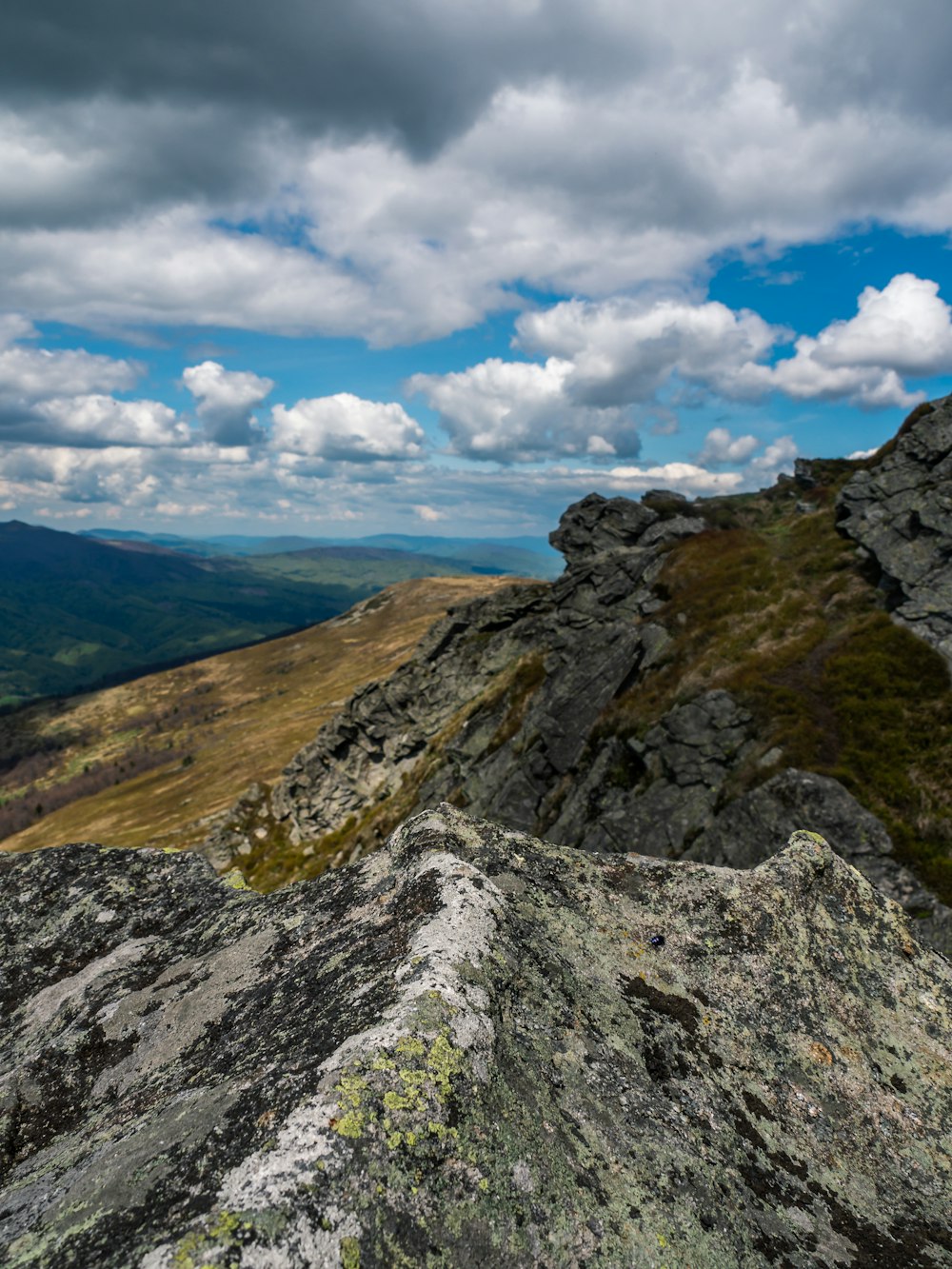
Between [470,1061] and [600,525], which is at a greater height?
[600,525]

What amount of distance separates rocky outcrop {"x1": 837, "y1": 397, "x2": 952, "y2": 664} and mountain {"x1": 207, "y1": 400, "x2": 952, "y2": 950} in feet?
0.43

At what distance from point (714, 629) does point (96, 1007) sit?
1696 inches

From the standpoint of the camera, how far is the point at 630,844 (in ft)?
105

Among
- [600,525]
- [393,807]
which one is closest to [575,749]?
[393,807]

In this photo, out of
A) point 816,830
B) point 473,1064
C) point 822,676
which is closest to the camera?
point 473,1064

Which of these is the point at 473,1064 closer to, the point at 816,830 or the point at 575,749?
the point at 816,830

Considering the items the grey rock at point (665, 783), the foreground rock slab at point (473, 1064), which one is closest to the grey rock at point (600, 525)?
the grey rock at point (665, 783)

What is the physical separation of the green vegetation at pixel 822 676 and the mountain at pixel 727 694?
11cm

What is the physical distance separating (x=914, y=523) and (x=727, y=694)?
19007 mm

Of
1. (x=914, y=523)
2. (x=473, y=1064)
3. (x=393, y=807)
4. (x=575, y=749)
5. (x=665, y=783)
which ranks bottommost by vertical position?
(x=393, y=807)

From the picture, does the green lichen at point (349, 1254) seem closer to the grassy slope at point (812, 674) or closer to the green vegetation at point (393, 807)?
the grassy slope at point (812, 674)

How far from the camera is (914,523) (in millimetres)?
40906

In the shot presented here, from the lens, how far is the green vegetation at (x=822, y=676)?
26.6 m

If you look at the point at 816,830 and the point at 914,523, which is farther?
the point at 914,523
